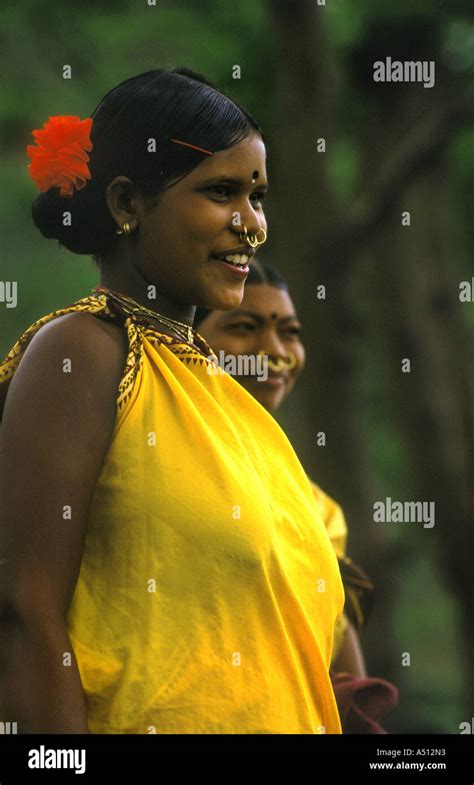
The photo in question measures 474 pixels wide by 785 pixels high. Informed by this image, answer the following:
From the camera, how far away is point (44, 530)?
2.02m

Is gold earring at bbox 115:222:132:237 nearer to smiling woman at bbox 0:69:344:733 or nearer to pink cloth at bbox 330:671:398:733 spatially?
smiling woman at bbox 0:69:344:733

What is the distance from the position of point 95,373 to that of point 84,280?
16.0ft

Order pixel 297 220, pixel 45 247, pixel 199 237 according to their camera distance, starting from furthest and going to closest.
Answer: pixel 45 247 < pixel 297 220 < pixel 199 237

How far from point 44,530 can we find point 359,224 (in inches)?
172

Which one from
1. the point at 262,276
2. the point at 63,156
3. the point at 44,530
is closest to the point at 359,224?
the point at 262,276

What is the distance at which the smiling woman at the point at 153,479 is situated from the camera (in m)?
2.04

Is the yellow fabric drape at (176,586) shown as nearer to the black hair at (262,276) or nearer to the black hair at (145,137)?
the black hair at (145,137)

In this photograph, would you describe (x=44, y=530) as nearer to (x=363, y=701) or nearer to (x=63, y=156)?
(x=63, y=156)

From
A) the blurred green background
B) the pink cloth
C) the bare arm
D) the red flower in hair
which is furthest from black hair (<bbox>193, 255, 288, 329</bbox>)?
the bare arm

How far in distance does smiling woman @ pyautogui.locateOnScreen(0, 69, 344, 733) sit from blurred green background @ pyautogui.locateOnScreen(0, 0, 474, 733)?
3.57 metres

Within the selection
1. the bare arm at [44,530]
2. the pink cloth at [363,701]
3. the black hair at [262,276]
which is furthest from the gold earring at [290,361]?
the bare arm at [44,530]

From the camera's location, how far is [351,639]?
4273 mm

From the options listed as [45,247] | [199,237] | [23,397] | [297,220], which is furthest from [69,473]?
[45,247]
